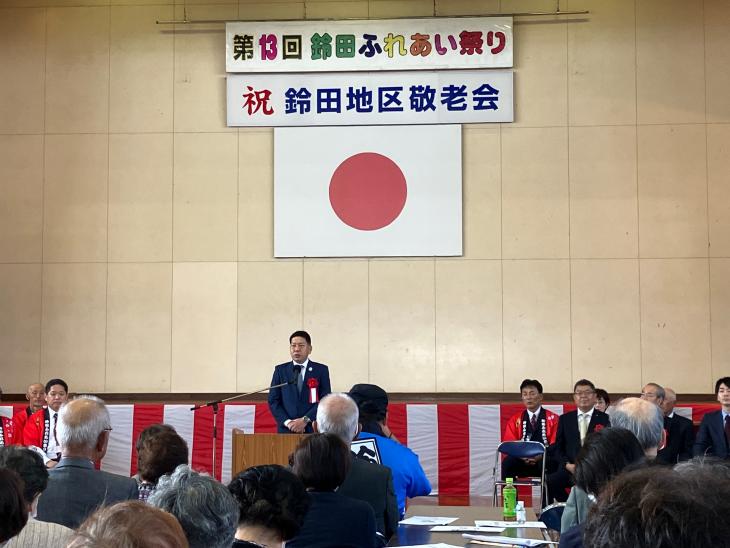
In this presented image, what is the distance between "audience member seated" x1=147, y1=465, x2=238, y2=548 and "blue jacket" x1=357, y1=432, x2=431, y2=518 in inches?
90.6

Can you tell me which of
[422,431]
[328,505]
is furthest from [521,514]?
[422,431]

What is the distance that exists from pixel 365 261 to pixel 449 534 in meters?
5.18

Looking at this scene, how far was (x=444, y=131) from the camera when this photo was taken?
28.9ft

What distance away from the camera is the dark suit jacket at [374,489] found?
12.1 ft

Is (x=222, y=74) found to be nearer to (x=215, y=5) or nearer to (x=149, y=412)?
(x=215, y=5)

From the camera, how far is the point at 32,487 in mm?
2691

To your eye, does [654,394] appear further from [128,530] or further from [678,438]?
[128,530]

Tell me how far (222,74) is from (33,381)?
11.1 ft

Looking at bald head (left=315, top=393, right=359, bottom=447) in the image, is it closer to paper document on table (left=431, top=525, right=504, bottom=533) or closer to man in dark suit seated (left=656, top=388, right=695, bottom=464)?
paper document on table (left=431, top=525, right=504, bottom=533)

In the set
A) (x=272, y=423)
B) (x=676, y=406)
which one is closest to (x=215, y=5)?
(x=272, y=423)

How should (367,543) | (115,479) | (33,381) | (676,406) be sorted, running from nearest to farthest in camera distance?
(367,543) < (115,479) < (676,406) < (33,381)

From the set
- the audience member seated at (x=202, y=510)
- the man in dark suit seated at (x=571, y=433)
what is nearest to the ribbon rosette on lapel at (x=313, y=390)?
the man in dark suit seated at (x=571, y=433)

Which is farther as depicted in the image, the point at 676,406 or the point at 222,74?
the point at 222,74

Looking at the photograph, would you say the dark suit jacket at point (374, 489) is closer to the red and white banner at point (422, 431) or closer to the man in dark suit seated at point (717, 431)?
the man in dark suit seated at point (717, 431)
